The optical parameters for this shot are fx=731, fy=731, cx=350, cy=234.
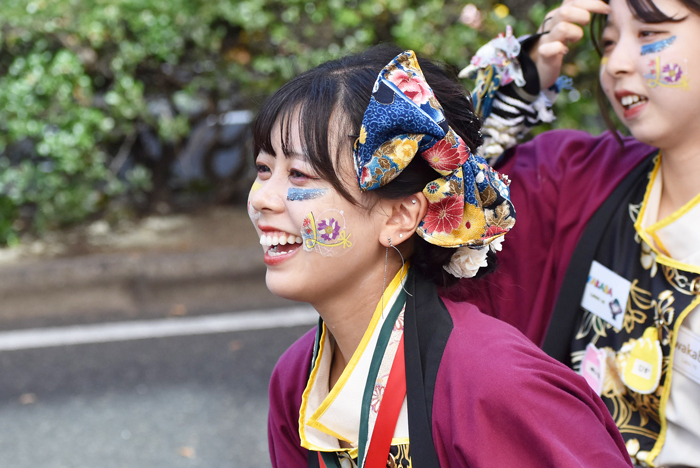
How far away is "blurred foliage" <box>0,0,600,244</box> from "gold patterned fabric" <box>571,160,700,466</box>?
2.94 meters

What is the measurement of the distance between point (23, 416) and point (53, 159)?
207 centimetres

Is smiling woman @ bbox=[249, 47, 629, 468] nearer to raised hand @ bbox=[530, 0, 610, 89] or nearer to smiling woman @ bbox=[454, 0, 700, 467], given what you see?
smiling woman @ bbox=[454, 0, 700, 467]

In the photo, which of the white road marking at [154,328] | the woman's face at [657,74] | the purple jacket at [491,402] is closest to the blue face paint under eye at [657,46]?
the woman's face at [657,74]

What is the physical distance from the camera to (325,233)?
1.48 m

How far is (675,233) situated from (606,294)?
0.73 feet

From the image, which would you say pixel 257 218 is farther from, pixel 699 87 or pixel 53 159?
pixel 53 159

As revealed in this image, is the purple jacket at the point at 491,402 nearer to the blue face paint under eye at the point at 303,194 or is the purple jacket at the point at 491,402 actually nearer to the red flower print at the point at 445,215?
the red flower print at the point at 445,215

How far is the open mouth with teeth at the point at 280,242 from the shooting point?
5.00 ft

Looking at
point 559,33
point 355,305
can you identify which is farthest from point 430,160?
point 559,33

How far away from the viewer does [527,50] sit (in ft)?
6.98

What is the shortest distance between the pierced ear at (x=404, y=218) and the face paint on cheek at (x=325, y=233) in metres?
0.10

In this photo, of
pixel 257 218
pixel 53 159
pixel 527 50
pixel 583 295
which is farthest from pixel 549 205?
pixel 53 159

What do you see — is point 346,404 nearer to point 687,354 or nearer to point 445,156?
point 445,156

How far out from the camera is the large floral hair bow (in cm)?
139
